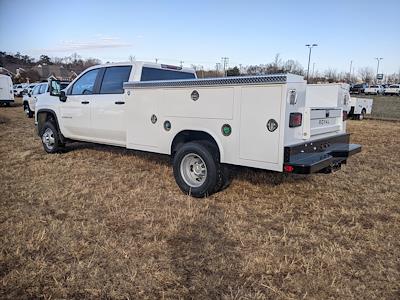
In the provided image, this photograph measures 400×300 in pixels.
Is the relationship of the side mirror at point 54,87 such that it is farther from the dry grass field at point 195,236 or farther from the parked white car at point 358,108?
the parked white car at point 358,108

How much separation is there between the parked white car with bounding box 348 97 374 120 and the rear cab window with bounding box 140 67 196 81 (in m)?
14.6

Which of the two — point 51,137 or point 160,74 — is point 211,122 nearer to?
point 160,74

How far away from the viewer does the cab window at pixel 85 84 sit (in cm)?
682

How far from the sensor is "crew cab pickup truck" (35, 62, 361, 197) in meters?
4.06

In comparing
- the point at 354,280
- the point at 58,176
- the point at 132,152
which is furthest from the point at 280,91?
Result: the point at 132,152

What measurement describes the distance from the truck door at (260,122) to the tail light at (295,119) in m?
0.19

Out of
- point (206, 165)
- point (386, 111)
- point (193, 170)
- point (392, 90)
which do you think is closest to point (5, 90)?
point (193, 170)

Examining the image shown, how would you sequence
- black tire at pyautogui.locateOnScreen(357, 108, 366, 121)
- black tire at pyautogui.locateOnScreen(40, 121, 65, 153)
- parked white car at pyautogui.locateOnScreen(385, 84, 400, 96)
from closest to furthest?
black tire at pyautogui.locateOnScreen(40, 121, 65, 153) < black tire at pyautogui.locateOnScreen(357, 108, 366, 121) < parked white car at pyautogui.locateOnScreen(385, 84, 400, 96)

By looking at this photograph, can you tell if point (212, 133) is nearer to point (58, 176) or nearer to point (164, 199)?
point (164, 199)

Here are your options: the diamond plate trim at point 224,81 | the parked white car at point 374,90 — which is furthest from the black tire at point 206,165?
the parked white car at point 374,90

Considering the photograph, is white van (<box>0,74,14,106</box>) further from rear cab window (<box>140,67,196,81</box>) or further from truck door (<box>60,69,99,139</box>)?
rear cab window (<box>140,67,196,81</box>)

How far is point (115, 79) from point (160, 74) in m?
0.82

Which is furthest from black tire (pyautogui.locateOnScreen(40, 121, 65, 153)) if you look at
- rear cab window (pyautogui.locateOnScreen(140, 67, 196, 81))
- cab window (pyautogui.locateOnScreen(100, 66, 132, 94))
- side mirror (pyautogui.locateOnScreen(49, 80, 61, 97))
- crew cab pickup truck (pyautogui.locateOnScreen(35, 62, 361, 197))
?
rear cab window (pyautogui.locateOnScreen(140, 67, 196, 81))

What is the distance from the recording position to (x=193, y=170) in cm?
520
